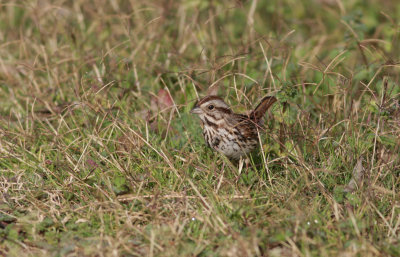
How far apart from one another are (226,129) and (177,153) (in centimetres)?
50

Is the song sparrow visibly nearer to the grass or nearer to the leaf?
the grass

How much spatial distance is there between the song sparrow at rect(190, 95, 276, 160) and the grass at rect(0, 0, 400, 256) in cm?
14

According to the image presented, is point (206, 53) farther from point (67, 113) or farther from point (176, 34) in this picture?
point (67, 113)

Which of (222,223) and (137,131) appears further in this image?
(137,131)

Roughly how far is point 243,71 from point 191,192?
2020 mm

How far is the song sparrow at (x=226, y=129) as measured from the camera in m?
5.15

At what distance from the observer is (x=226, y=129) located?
519 cm

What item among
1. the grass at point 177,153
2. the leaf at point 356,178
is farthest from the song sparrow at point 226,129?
the leaf at point 356,178

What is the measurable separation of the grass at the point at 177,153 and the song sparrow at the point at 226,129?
0.44 feet

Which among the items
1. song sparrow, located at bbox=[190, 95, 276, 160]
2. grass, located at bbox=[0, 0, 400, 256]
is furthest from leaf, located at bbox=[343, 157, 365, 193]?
song sparrow, located at bbox=[190, 95, 276, 160]

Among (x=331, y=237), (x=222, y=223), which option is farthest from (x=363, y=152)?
(x=222, y=223)

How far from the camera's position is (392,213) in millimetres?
4195

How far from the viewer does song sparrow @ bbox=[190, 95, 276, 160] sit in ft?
16.9

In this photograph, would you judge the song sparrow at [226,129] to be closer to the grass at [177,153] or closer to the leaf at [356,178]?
the grass at [177,153]
